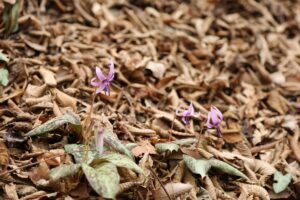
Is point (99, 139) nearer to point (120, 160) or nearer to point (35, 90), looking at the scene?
point (120, 160)

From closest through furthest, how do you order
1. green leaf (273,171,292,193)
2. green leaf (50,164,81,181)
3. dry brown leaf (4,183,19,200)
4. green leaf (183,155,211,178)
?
green leaf (50,164,81,181) < dry brown leaf (4,183,19,200) < green leaf (183,155,211,178) < green leaf (273,171,292,193)

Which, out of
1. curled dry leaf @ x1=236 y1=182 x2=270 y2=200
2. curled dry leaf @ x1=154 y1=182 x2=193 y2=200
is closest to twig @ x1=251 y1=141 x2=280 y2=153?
curled dry leaf @ x1=236 y1=182 x2=270 y2=200

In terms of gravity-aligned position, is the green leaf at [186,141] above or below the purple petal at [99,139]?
below

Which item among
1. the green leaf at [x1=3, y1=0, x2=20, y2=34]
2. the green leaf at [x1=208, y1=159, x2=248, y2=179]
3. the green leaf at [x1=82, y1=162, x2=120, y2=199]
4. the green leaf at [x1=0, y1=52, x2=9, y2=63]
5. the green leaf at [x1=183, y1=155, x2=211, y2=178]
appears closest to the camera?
the green leaf at [x1=82, y1=162, x2=120, y2=199]

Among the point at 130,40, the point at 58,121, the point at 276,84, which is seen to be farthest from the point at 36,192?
the point at 276,84

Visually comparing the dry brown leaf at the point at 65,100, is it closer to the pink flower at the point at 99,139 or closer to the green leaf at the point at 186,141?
the green leaf at the point at 186,141

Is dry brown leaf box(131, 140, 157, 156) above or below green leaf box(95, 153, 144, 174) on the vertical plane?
below

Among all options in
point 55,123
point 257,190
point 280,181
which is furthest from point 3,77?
point 280,181

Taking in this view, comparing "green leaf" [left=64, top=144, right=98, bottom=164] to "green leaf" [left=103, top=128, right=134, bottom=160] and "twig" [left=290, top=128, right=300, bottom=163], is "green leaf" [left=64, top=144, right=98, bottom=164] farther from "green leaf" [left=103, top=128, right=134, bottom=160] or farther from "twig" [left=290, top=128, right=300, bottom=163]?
"twig" [left=290, top=128, right=300, bottom=163]

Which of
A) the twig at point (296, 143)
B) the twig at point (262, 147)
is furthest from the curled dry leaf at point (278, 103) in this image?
the twig at point (262, 147)

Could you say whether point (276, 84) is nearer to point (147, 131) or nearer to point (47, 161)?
point (147, 131)
